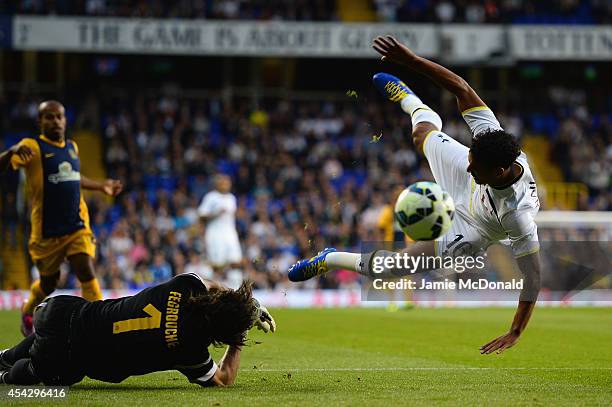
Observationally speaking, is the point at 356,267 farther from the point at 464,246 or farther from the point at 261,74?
the point at 261,74

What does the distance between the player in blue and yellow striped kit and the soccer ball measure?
399cm

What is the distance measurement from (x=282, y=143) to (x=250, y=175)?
76.1 inches

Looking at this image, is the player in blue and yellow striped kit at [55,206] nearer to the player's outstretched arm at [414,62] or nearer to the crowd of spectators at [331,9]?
the player's outstretched arm at [414,62]

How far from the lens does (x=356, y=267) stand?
8.56m

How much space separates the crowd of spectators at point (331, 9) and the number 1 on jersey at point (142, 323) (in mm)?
21387

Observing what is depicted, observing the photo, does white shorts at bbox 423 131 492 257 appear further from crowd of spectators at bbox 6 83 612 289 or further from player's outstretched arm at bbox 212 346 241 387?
crowd of spectators at bbox 6 83 612 289

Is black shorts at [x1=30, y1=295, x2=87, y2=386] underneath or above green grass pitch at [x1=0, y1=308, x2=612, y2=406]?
above

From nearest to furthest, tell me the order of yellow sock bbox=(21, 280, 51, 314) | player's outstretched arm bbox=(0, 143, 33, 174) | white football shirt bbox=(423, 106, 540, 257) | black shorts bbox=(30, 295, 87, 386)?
black shorts bbox=(30, 295, 87, 386) → white football shirt bbox=(423, 106, 540, 257) → player's outstretched arm bbox=(0, 143, 33, 174) → yellow sock bbox=(21, 280, 51, 314)

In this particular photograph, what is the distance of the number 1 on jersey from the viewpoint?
665 centimetres

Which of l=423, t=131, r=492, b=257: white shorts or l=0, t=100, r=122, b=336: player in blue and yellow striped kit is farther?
l=0, t=100, r=122, b=336: player in blue and yellow striped kit

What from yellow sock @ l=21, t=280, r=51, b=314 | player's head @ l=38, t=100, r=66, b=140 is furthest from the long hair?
yellow sock @ l=21, t=280, r=51, b=314

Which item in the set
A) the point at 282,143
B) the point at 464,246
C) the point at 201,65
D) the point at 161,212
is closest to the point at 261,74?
the point at 201,65

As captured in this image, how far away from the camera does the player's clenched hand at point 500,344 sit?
294 inches

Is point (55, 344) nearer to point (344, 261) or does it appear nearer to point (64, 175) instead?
point (344, 261)
